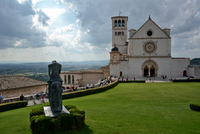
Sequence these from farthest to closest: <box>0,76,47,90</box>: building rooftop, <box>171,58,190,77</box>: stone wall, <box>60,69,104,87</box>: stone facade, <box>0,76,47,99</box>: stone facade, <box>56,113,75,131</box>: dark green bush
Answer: <box>60,69,104,87</box>: stone facade → <box>171,58,190,77</box>: stone wall → <box>0,76,47,90</box>: building rooftop → <box>0,76,47,99</box>: stone facade → <box>56,113,75,131</box>: dark green bush

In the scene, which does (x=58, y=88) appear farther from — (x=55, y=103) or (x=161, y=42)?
(x=161, y=42)

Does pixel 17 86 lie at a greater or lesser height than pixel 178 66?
lesser

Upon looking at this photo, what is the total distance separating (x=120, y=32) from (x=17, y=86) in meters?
45.5

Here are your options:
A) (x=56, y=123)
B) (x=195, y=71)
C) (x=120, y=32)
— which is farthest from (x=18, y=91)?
(x=120, y=32)

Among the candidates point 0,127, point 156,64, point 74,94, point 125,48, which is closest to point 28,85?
point 74,94

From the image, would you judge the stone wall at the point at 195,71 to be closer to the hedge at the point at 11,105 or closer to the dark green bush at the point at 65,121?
the hedge at the point at 11,105

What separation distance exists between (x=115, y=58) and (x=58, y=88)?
1709 inches

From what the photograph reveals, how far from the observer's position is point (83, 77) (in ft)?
189

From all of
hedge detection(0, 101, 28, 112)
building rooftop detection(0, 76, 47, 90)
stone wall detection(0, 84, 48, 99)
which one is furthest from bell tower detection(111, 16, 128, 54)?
hedge detection(0, 101, 28, 112)

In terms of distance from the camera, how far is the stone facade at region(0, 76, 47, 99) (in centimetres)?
2676

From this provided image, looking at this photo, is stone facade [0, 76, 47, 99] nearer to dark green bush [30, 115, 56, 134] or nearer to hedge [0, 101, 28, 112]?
hedge [0, 101, 28, 112]

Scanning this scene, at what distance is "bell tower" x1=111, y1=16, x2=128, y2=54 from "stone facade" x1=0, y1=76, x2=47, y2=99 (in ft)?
124

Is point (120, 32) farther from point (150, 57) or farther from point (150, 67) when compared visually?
point (150, 67)

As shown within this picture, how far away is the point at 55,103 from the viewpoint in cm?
1002
